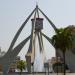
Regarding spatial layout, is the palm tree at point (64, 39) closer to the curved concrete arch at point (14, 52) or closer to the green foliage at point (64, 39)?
the green foliage at point (64, 39)

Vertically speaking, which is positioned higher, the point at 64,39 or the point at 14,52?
the point at 14,52

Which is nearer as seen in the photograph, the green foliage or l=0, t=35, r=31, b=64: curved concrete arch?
the green foliage

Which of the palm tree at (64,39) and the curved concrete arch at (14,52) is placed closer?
the palm tree at (64,39)

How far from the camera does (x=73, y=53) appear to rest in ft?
297

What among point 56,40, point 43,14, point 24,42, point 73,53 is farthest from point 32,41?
point 56,40

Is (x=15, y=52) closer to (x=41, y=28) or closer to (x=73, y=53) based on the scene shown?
(x=41, y=28)

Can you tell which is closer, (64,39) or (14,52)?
(64,39)

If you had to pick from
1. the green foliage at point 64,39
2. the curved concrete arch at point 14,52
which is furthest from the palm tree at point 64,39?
the curved concrete arch at point 14,52

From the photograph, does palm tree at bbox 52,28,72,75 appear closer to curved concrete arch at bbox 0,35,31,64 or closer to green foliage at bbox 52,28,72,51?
green foliage at bbox 52,28,72,51

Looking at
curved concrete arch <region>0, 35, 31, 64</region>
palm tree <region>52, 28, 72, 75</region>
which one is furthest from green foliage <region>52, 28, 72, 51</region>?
curved concrete arch <region>0, 35, 31, 64</region>

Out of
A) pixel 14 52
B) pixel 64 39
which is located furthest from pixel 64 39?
pixel 14 52

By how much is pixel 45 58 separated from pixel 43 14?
12.1 m

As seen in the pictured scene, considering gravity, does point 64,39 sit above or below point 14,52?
below

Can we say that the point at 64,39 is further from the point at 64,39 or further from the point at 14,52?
the point at 14,52
